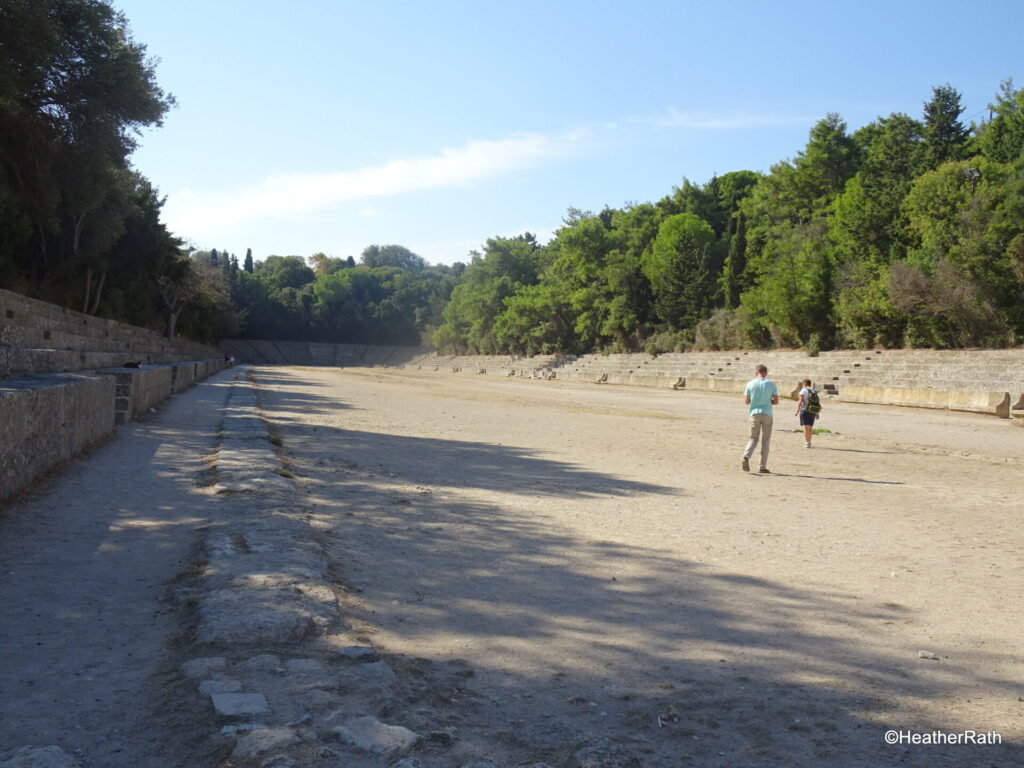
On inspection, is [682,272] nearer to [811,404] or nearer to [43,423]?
[811,404]

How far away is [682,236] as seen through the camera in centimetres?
6469

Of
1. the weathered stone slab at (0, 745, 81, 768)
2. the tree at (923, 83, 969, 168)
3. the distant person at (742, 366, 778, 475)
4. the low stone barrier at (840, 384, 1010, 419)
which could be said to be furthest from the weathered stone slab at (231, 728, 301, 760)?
the tree at (923, 83, 969, 168)

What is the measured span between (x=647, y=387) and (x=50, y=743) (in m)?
48.7

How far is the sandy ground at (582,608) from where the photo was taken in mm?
3023

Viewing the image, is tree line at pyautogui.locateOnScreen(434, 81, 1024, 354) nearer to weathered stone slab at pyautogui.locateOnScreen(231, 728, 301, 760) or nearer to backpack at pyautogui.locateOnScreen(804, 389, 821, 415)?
backpack at pyautogui.locateOnScreen(804, 389, 821, 415)

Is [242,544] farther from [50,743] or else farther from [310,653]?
[50,743]

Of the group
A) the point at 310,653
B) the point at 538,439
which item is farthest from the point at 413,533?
the point at 538,439

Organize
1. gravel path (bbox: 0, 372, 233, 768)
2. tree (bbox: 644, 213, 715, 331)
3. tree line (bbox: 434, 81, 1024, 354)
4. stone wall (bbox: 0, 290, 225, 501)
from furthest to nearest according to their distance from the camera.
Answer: tree (bbox: 644, 213, 715, 331) → tree line (bbox: 434, 81, 1024, 354) → stone wall (bbox: 0, 290, 225, 501) → gravel path (bbox: 0, 372, 233, 768)

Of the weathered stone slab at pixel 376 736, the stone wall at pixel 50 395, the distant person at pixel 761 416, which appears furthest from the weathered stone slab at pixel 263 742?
the distant person at pixel 761 416

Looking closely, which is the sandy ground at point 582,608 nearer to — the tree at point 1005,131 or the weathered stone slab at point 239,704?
the weathered stone slab at point 239,704

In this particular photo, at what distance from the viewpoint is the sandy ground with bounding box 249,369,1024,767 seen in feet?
10.5

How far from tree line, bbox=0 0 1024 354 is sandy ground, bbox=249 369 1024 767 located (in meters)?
12.3

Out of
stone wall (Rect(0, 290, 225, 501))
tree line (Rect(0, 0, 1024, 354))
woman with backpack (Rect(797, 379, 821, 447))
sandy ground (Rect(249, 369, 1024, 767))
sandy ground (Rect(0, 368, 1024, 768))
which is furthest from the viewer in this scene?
tree line (Rect(0, 0, 1024, 354))

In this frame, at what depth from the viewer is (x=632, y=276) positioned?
224 ft
